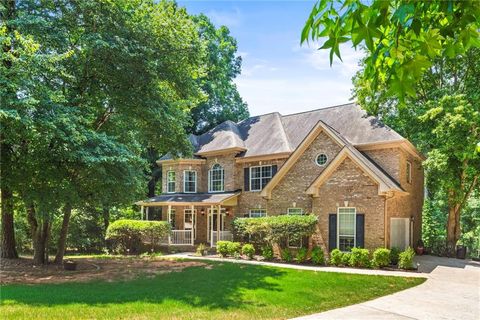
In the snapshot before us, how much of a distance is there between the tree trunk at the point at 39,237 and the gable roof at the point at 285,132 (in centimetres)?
1289

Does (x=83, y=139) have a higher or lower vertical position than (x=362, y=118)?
lower

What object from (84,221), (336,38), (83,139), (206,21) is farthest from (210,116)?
(336,38)

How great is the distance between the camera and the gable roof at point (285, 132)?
2247cm

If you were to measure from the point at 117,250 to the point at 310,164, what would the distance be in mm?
13772

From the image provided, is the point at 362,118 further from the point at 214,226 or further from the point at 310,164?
the point at 214,226

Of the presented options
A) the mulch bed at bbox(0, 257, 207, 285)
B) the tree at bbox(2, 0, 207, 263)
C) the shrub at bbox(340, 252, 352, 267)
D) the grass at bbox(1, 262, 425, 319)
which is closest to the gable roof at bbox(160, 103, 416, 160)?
the shrub at bbox(340, 252, 352, 267)

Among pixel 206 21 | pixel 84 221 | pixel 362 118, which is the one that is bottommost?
pixel 84 221

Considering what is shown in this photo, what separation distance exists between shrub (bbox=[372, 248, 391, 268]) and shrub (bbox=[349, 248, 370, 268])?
32cm

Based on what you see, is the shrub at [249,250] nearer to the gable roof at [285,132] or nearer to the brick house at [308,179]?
the brick house at [308,179]

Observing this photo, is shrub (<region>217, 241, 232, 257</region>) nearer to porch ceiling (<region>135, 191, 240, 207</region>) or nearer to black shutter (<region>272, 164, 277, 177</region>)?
porch ceiling (<region>135, 191, 240, 207</region>)

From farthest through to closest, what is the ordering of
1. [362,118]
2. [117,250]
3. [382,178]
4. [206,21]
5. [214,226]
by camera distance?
1. [206,21]
2. [214,226]
3. [117,250]
4. [362,118]
5. [382,178]

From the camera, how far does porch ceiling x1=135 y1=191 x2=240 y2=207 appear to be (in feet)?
85.1

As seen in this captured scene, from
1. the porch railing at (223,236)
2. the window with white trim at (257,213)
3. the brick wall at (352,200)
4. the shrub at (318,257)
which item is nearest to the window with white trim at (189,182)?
the porch railing at (223,236)

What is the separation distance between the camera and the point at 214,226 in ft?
93.7
